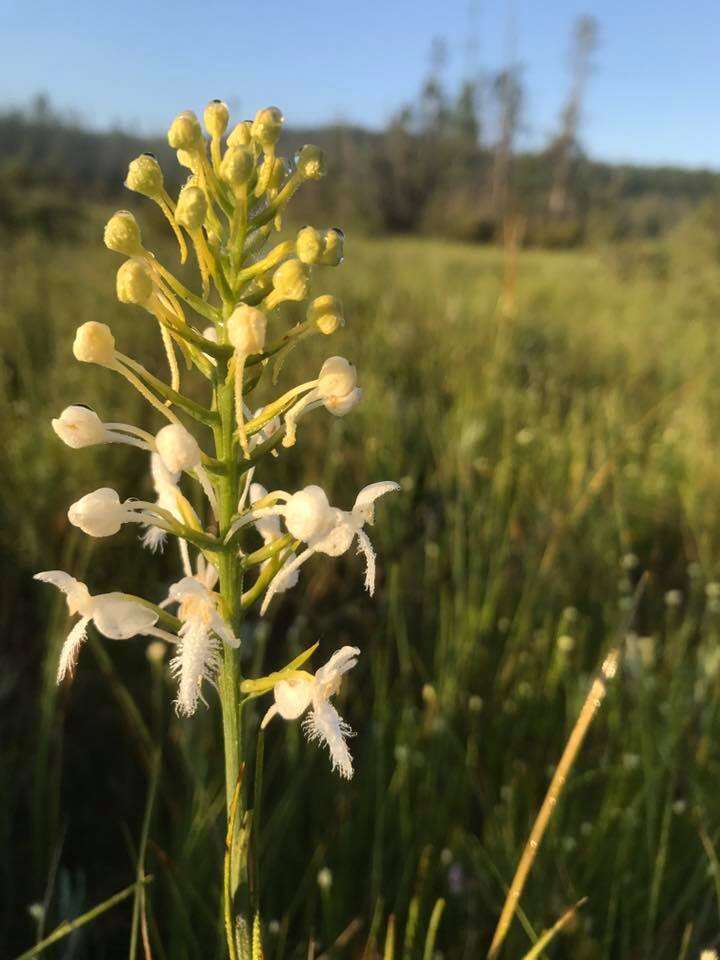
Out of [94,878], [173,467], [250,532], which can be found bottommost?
[94,878]

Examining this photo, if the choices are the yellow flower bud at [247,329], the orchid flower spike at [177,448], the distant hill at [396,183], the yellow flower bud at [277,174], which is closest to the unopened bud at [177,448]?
the orchid flower spike at [177,448]

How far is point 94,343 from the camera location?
91cm

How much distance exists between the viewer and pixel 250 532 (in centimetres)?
284

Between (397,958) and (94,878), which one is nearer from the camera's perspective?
(397,958)

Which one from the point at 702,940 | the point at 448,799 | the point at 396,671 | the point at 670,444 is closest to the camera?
the point at 702,940

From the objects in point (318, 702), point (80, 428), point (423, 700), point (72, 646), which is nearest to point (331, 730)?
point (318, 702)

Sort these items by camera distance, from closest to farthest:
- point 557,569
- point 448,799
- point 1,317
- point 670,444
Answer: point 448,799, point 557,569, point 670,444, point 1,317

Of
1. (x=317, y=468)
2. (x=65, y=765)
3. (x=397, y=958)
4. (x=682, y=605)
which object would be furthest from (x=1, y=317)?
(x=397, y=958)

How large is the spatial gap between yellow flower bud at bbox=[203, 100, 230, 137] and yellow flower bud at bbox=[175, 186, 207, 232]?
0.47 ft

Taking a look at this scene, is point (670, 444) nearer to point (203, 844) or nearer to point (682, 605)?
point (682, 605)

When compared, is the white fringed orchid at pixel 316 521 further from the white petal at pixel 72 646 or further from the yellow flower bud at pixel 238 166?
the yellow flower bud at pixel 238 166

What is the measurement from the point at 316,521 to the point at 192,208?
0.37 m

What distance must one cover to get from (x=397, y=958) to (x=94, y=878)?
2.62 ft

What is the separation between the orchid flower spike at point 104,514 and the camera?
88cm
